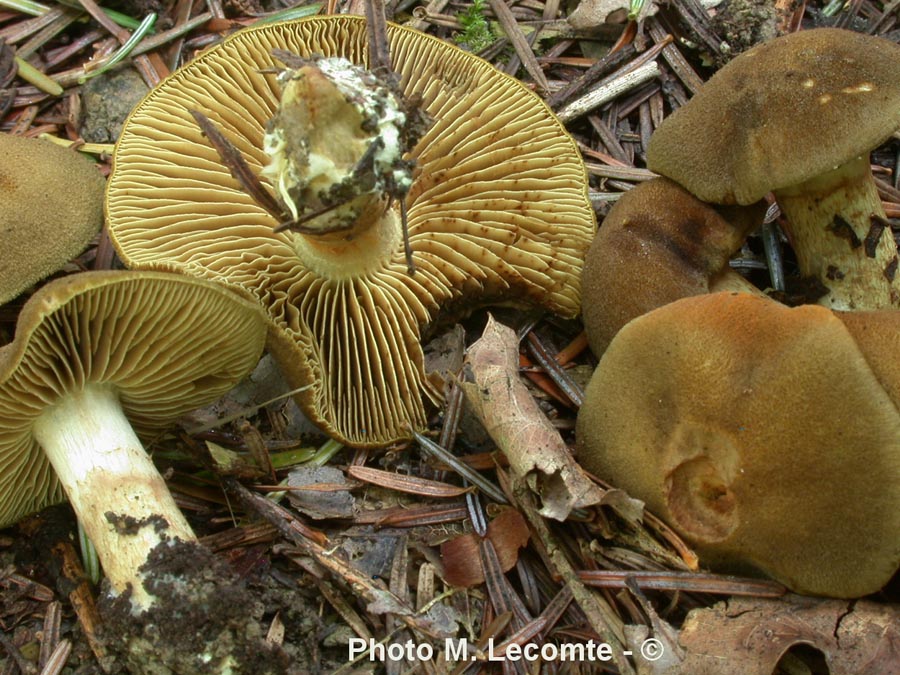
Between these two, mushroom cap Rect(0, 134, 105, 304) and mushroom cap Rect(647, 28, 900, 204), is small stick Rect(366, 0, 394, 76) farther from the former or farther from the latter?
mushroom cap Rect(0, 134, 105, 304)

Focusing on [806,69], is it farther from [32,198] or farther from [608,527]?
[32,198]

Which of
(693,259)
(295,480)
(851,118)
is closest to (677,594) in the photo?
(693,259)

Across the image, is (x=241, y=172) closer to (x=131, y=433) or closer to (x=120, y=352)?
(x=120, y=352)

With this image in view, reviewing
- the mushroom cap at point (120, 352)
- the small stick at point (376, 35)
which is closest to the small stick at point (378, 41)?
the small stick at point (376, 35)

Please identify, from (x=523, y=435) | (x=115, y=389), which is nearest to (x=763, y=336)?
(x=523, y=435)

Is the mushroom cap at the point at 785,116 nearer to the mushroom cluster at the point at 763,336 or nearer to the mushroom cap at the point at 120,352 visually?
the mushroom cluster at the point at 763,336

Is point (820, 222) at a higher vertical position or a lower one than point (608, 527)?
higher
